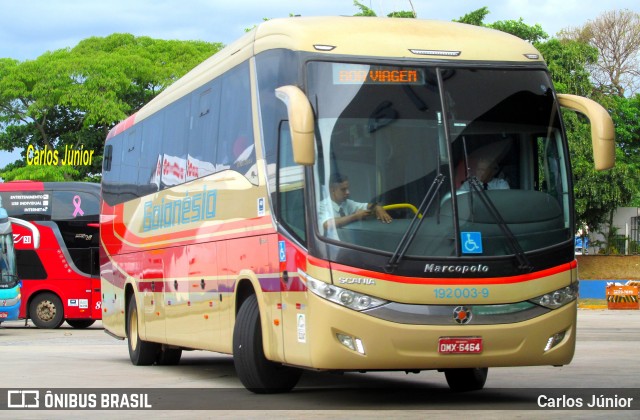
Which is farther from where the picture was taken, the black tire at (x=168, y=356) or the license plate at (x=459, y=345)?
the black tire at (x=168, y=356)

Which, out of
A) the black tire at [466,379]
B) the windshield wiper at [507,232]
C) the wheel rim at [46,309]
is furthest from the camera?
the wheel rim at [46,309]

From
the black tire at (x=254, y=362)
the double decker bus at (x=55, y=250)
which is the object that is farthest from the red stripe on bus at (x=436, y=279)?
the double decker bus at (x=55, y=250)

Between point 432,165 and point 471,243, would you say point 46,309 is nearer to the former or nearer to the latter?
point 432,165

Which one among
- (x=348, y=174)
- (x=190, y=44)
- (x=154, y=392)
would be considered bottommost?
(x=154, y=392)

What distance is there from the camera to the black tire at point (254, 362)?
12.3 meters

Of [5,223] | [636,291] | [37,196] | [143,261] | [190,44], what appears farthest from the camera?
[190,44]

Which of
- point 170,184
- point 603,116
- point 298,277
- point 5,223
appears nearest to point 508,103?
point 603,116

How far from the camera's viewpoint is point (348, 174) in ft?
35.6

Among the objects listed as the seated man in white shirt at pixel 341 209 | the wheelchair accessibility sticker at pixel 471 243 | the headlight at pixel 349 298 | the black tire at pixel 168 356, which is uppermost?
the seated man in white shirt at pixel 341 209

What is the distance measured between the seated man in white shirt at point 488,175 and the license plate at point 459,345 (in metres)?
1.37

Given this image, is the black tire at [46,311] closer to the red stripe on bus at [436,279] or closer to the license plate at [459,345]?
the red stripe on bus at [436,279]

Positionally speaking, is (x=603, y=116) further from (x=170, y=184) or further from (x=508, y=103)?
(x=170, y=184)

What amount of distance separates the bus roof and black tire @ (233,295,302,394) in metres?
2.74

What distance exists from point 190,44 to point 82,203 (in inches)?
1381
